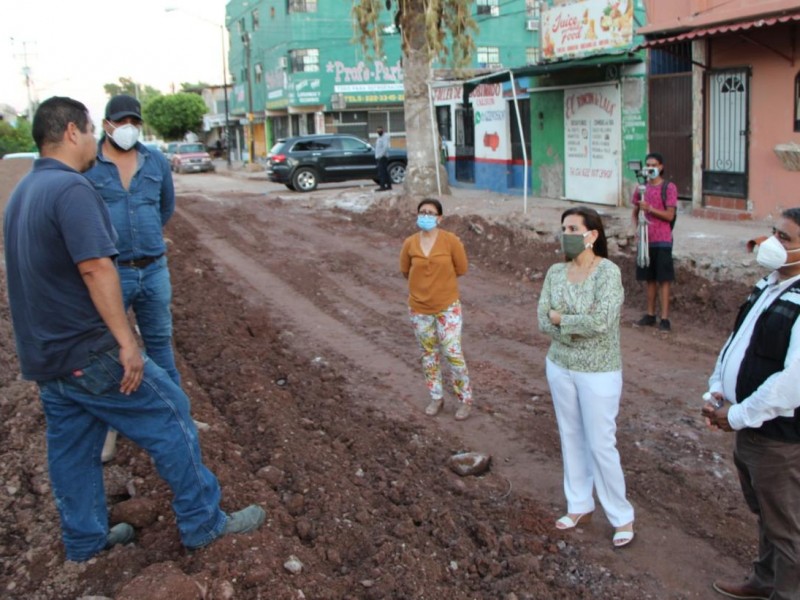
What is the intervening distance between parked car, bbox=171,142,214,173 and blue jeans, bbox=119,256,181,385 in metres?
43.2

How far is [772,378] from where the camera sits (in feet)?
10.8

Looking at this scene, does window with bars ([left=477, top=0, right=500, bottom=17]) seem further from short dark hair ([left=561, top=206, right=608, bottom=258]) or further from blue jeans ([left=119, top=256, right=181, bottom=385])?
short dark hair ([left=561, top=206, right=608, bottom=258])

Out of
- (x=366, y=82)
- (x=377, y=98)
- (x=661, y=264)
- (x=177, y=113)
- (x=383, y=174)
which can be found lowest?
(x=661, y=264)

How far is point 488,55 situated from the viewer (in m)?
43.1

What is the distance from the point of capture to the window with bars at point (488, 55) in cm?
4269

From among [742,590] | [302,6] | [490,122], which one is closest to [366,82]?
[302,6]

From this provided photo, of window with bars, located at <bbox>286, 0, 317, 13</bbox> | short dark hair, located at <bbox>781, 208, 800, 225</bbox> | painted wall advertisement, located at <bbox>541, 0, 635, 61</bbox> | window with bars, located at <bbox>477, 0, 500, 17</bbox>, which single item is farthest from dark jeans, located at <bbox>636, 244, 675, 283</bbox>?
window with bars, located at <bbox>286, 0, 317, 13</bbox>

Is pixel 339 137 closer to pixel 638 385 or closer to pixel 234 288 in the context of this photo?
pixel 234 288

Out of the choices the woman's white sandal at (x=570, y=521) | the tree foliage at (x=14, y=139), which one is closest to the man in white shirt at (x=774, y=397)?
→ the woman's white sandal at (x=570, y=521)

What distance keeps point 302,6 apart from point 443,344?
129 ft

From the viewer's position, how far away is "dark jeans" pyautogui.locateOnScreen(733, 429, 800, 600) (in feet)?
11.3

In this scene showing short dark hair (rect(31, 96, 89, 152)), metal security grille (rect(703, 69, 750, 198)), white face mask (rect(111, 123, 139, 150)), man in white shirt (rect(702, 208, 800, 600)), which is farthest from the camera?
metal security grille (rect(703, 69, 750, 198))

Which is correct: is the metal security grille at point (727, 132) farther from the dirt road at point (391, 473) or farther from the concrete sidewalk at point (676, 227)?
the dirt road at point (391, 473)

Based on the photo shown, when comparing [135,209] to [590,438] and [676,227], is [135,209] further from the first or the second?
[676,227]
